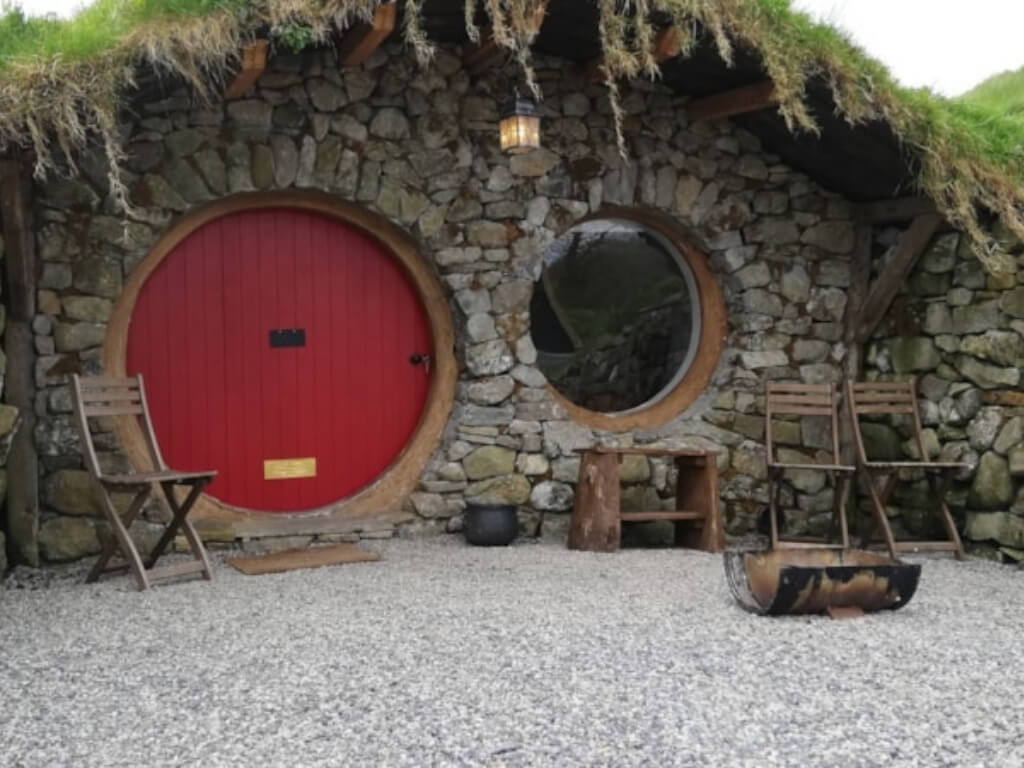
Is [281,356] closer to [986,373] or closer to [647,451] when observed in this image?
[647,451]

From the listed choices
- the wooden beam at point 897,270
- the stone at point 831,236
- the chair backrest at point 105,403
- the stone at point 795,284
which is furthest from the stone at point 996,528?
the chair backrest at point 105,403

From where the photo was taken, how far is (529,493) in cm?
632

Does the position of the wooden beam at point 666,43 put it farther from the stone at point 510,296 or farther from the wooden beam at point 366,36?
the stone at point 510,296

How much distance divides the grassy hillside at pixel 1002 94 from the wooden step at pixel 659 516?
2974 millimetres

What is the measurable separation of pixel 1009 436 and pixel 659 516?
6.19ft

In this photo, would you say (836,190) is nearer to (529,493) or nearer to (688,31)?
(688,31)

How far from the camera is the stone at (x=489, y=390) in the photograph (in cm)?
624

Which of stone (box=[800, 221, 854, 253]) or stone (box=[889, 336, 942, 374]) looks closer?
stone (box=[889, 336, 942, 374])

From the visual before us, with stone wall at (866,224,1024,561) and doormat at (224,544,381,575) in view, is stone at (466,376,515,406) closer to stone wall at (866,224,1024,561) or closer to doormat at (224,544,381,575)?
doormat at (224,544,381,575)

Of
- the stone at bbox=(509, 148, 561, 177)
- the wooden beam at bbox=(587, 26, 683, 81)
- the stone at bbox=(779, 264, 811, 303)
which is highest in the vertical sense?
the wooden beam at bbox=(587, 26, 683, 81)

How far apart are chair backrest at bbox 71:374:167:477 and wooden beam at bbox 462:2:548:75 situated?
240 centimetres

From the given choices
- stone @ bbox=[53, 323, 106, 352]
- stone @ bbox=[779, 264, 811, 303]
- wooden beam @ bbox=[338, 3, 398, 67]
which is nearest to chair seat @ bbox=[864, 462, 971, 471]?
stone @ bbox=[779, 264, 811, 303]

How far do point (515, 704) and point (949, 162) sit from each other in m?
4.04

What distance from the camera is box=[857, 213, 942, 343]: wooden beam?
20.9 feet
